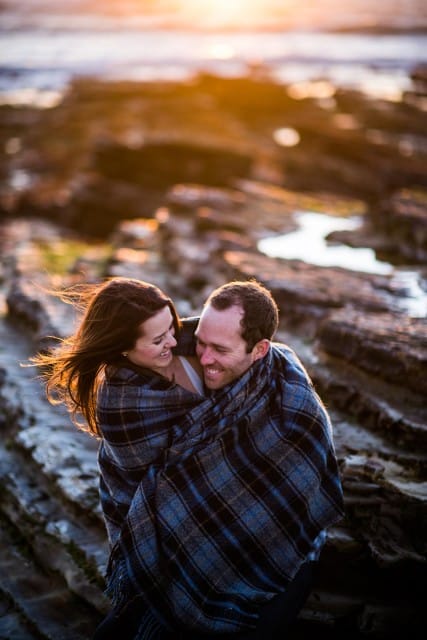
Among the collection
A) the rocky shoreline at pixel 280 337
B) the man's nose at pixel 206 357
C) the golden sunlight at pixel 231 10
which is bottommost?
the rocky shoreline at pixel 280 337

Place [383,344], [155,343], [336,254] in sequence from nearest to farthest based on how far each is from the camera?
[155,343] < [383,344] < [336,254]

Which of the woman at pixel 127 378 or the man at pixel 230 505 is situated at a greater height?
the woman at pixel 127 378

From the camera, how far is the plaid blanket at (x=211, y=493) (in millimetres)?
3600

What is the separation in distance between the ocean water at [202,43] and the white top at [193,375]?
3281 cm

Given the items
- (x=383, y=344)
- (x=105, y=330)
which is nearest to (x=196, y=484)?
(x=105, y=330)

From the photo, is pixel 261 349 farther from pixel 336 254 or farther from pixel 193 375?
pixel 336 254

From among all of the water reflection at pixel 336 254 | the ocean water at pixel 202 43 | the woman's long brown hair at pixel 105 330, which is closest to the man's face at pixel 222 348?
the woman's long brown hair at pixel 105 330

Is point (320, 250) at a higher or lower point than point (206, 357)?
lower

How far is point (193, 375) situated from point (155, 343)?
0.37 metres

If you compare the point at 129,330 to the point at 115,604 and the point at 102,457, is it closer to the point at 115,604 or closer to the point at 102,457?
the point at 102,457

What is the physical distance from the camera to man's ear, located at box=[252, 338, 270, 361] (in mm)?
3779

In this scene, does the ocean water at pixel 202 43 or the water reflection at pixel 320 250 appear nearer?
the water reflection at pixel 320 250

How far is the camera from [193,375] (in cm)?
397

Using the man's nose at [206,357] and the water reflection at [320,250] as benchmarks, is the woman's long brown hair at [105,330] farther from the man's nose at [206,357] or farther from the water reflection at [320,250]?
the water reflection at [320,250]
